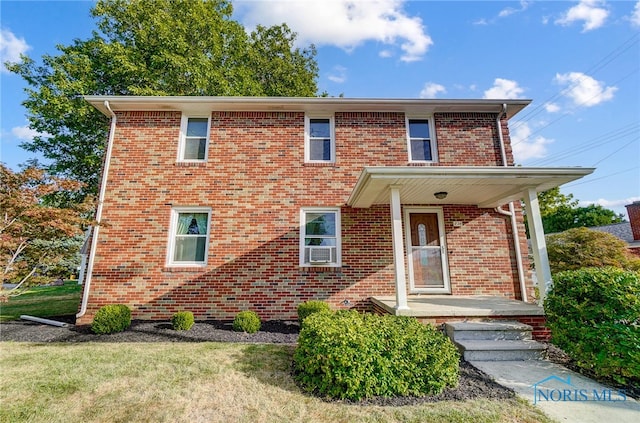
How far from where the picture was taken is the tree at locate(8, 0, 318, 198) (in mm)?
11219

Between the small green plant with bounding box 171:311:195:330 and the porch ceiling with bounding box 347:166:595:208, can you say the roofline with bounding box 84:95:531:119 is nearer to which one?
the porch ceiling with bounding box 347:166:595:208

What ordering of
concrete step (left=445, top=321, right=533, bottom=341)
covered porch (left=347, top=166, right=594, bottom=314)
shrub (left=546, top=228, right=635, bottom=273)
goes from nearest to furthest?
concrete step (left=445, top=321, right=533, bottom=341) < covered porch (left=347, top=166, right=594, bottom=314) < shrub (left=546, top=228, right=635, bottom=273)

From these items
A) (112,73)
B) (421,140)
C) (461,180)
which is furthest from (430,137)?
(112,73)

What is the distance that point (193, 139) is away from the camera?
767 centimetres

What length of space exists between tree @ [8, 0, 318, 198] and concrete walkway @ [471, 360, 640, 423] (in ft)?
46.0

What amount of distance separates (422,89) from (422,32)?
59.8 inches

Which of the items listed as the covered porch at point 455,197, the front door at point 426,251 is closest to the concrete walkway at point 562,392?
the covered porch at point 455,197

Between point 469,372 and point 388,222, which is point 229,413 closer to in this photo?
point 469,372

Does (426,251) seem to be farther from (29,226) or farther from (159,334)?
(29,226)

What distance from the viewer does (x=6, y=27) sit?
7.14 metres

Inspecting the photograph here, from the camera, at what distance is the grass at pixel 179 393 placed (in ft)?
9.18

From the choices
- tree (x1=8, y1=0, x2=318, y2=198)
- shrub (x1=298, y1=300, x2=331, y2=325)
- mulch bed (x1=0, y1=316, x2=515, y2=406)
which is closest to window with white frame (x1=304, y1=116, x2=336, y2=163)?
shrub (x1=298, y1=300, x2=331, y2=325)

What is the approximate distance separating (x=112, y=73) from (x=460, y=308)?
15146mm

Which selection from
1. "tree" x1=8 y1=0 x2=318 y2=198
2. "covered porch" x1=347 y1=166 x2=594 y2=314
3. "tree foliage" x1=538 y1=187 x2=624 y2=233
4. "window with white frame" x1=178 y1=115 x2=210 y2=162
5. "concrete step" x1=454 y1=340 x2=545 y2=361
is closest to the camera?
"concrete step" x1=454 y1=340 x2=545 y2=361
